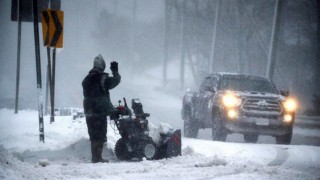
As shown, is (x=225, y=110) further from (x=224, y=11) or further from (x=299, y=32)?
(x=224, y=11)

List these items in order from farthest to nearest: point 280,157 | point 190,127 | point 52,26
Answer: point 190,127, point 52,26, point 280,157

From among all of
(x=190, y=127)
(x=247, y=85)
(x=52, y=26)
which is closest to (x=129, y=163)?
(x=52, y=26)

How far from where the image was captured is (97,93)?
841cm

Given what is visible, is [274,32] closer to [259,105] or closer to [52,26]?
[259,105]

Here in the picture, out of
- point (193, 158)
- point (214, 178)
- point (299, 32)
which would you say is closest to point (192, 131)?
point (193, 158)

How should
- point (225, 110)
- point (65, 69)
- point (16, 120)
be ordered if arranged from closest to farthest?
point (225, 110) < point (16, 120) < point (65, 69)

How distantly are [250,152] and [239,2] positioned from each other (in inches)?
862

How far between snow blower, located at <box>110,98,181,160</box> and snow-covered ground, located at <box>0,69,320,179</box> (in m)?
0.23

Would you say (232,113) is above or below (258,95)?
below

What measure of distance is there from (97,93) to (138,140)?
1045 mm

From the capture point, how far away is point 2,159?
271 inches

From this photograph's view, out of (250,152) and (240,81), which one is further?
(240,81)

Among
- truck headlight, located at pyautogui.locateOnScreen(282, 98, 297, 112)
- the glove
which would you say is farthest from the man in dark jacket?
truck headlight, located at pyautogui.locateOnScreen(282, 98, 297, 112)

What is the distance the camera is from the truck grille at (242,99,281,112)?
12078mm
